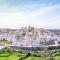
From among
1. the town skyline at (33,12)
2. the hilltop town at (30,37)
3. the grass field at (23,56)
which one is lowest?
→ the grass field at (23,56)

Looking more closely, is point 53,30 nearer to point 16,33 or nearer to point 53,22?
point 53,22

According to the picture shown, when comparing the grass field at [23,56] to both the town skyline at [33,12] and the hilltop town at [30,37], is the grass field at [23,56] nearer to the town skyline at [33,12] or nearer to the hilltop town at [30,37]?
the hilltop town at [30,37]

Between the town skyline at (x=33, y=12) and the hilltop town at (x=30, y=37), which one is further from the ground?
the town skyline at (x=33, y=12)

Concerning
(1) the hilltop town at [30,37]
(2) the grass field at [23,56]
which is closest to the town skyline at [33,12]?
(1) the hilltop town at [30,37]

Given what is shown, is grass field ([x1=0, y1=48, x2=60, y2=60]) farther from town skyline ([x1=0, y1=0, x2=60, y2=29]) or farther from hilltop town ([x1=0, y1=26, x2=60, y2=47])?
town skyline ([x1=0, y1=0, x2=60, y2=29])

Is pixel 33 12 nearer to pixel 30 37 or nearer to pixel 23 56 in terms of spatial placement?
pixel 30 37

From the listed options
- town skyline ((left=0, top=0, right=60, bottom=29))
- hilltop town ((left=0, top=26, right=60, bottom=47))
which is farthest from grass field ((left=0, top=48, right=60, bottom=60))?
town skyline ((left=0, top=0, right=60, bottom=29))

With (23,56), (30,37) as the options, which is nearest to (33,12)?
(30,37)

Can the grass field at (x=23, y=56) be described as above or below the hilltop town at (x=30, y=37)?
below
